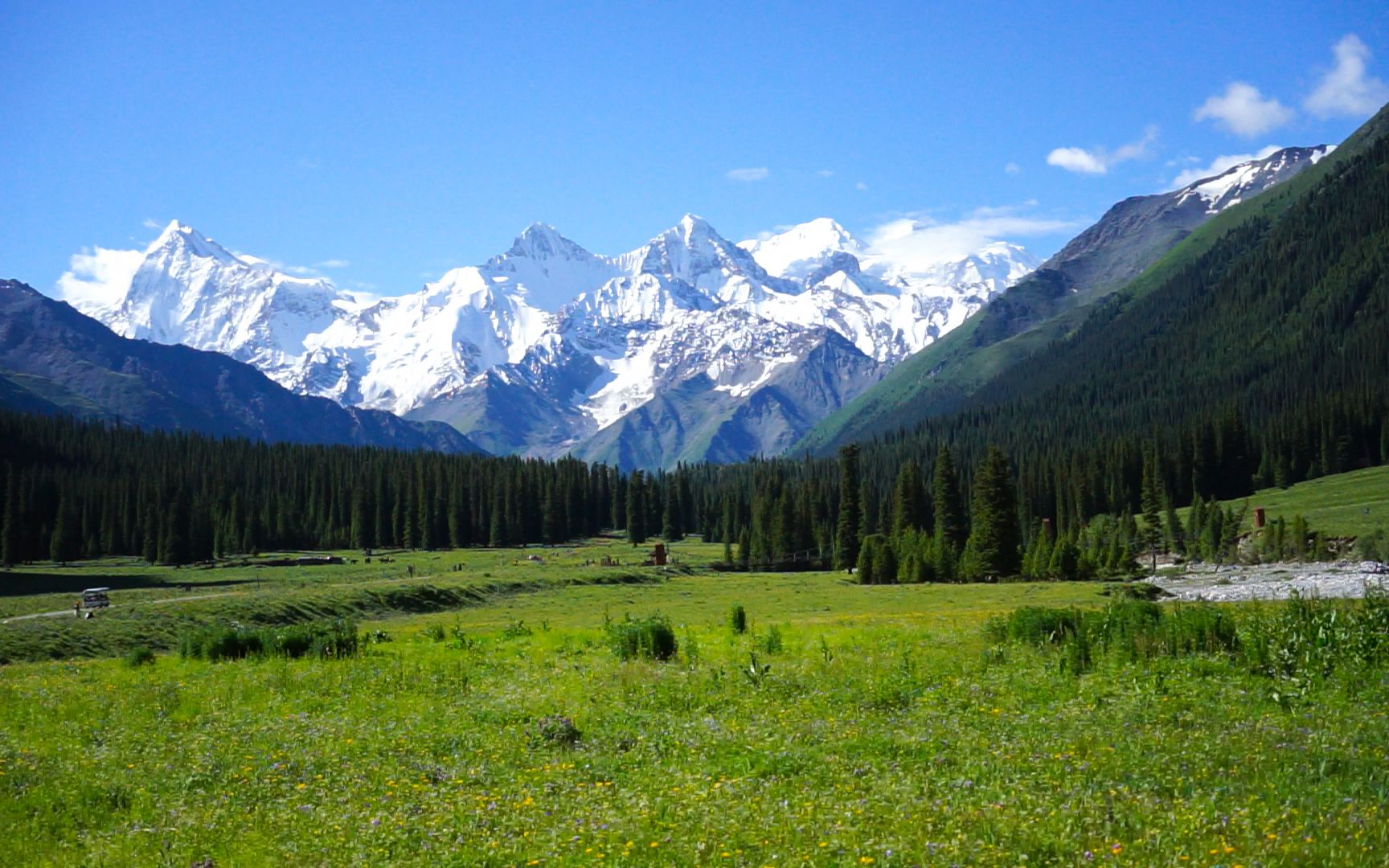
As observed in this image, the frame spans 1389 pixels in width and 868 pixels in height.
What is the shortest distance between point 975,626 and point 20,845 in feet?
89.8

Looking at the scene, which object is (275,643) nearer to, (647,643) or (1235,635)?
(647,643)

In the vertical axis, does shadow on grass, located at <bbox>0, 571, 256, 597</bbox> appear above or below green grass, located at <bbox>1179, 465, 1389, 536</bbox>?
below

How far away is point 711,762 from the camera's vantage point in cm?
1529

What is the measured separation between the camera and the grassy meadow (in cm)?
1120

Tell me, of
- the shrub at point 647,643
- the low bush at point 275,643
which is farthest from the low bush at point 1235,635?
the low bush at point 275,643

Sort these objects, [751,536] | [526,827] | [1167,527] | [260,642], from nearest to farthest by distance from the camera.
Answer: [526,827]
[260,642]
[1167,527]
[751,536]

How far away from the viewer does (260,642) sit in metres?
32.5

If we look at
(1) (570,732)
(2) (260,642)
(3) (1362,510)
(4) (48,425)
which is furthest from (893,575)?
(4) (48,425)

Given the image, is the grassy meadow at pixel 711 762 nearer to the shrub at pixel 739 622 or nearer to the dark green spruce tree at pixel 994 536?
the shrub at pixel 739 622

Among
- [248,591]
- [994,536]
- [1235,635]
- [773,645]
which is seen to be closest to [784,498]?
[994,536]

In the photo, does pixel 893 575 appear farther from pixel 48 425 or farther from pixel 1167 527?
pixel 48 425

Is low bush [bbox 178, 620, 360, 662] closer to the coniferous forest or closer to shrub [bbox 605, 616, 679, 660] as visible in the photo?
shrub [bbox 605, 616, 679, 660]

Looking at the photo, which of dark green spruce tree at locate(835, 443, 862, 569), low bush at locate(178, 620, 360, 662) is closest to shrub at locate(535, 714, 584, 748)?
low bush at locate(178, 620, 360, 662)

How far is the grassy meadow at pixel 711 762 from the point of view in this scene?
11203mm
